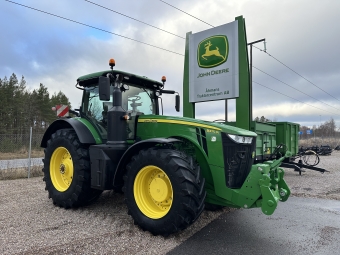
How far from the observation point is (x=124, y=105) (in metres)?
4.75

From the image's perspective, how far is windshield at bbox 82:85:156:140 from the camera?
479cm

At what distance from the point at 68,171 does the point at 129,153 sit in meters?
1.68

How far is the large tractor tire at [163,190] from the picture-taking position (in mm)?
3332

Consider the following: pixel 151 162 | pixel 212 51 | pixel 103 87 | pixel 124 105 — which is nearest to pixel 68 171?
pixel 124 105

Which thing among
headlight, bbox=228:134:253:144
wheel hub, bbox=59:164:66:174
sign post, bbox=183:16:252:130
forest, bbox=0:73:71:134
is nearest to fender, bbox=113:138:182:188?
headlight, bbox=228:134:253:144

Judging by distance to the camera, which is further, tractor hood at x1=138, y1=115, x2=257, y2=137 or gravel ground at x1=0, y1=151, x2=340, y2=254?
→ tractor hood at x1=138, y1=115, x2=257, y2=137

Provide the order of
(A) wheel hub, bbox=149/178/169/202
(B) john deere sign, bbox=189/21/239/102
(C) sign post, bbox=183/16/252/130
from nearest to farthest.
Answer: (A) wheel hub, bbox=149/178/169/202 → (C) sign post, bbox=183/16/252/130 → (B) john deere sign, bbox=189/21/239/102

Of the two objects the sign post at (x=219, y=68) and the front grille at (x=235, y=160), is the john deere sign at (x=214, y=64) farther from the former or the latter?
the front grille at (x=235, y=160)

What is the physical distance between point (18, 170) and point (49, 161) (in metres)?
4.48

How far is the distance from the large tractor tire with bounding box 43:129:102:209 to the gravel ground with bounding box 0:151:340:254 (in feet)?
0.75

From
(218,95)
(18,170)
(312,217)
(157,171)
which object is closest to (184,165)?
(157,171)

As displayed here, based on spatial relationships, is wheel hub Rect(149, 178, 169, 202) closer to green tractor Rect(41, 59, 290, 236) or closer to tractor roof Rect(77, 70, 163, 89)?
green tractor Rect(41, 59, 290, 236)

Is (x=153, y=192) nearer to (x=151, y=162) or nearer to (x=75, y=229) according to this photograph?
(x=151, y=162)

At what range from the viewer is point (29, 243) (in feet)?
10.8
